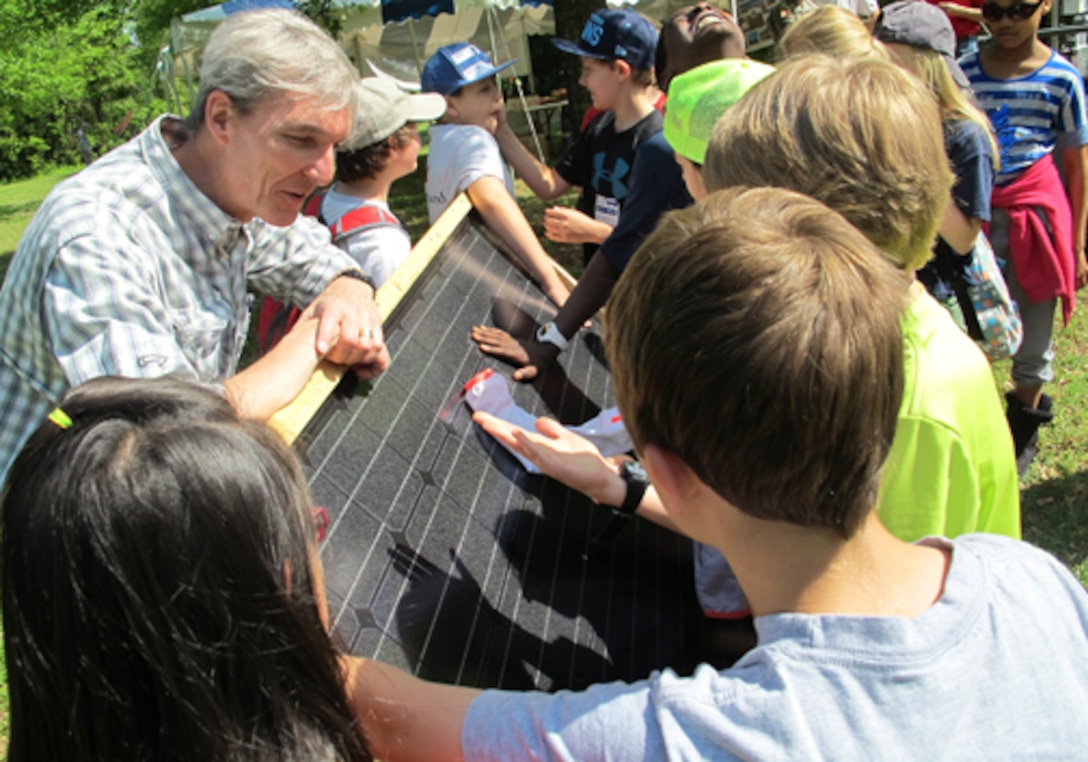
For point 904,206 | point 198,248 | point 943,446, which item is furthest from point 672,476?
point 198,248

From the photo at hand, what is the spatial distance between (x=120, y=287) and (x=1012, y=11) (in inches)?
155

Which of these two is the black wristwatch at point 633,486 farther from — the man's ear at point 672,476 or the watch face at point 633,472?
the man's ear at point 672,476

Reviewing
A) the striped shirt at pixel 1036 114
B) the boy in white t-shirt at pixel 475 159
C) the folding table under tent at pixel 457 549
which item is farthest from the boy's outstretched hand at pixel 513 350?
the striped shirt at pixel 1036 114

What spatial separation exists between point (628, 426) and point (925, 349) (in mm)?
676

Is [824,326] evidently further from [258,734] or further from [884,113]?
[258,734]

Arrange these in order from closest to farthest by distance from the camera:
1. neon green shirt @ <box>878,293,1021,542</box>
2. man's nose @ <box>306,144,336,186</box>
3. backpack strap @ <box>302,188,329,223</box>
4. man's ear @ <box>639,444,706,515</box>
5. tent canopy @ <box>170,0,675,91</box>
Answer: man's ear @ <box>639,444,706,515</box>
neon green shirt @ <box>878,293,1021,542</box>
man's nose @ <box>306,144,336,186</box>
backpack strap @ <box>302,188,329,223</box>
tent canopy @ <box>170,0,675,91</box>

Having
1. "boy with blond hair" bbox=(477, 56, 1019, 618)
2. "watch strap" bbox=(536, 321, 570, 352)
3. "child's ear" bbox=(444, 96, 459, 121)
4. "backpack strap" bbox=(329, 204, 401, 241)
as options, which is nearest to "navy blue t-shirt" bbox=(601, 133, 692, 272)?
"watch strap" bbox=(536, 321, 570, 352)

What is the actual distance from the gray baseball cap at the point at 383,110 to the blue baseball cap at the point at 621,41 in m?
0.78

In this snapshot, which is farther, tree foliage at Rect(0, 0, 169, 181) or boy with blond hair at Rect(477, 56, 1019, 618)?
tree foliage at Rect(0, 0, 169, 181)

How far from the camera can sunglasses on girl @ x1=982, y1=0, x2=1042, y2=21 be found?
3766 millimetres

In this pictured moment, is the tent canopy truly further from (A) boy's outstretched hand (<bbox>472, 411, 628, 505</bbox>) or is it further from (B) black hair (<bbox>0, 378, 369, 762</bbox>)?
(B) black hair (<bbox>0, 378, 369, 762</bbox>)

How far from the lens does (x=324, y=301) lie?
2072 mm

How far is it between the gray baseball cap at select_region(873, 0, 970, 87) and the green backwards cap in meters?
1.33

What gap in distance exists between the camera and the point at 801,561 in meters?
1.11
